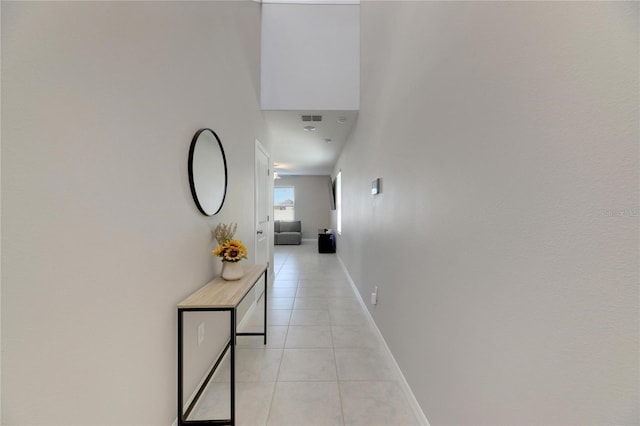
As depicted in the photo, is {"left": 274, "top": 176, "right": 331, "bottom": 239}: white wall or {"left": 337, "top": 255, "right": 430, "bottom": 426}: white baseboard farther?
{"left": 274, "top": 176, "right": 331, "bottom": 239}: white wall

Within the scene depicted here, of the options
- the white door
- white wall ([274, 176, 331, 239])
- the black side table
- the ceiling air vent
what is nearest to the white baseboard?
the white door

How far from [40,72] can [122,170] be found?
379mm

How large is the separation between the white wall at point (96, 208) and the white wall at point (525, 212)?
142 cm

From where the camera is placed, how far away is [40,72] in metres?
0.76

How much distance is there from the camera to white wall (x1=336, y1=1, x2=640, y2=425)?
56 cm

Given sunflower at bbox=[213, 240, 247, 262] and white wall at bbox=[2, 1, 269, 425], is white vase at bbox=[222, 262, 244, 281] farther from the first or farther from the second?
white wall at bbox=[2, 1, 269, 425]

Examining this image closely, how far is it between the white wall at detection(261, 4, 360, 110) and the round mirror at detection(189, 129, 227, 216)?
176 cm

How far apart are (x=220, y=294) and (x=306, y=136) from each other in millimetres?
3697

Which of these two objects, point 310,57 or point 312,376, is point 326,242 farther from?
point 312,376

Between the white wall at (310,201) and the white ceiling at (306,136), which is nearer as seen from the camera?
the white ceiling at (306,136)

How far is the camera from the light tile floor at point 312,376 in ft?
5.26

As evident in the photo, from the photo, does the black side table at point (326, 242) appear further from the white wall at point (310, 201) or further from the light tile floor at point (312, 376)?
the light tile floor at point (312, 376)

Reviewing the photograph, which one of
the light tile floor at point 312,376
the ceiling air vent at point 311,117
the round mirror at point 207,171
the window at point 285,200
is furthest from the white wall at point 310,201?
the round mirror at point 207,171

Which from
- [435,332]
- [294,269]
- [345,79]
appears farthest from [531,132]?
[294,269]
